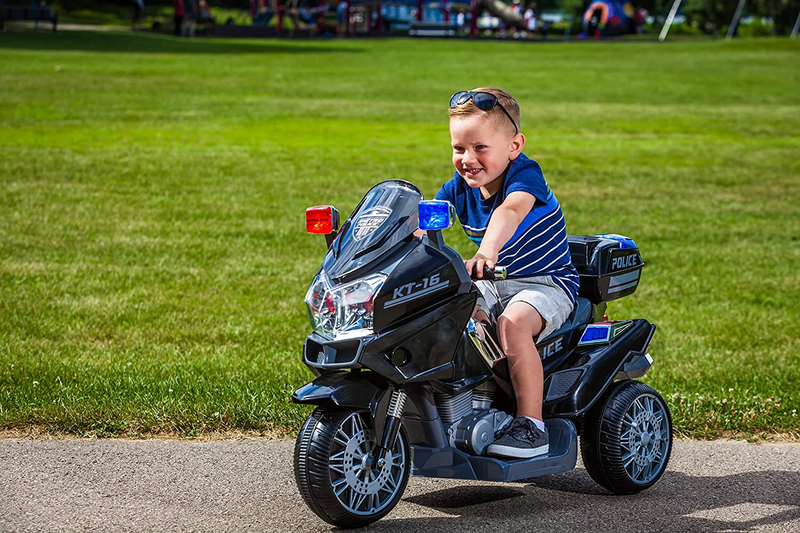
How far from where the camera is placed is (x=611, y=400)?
172 inches

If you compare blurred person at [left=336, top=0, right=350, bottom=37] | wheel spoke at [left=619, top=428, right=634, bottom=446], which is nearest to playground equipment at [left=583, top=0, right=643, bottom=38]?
blurred person at [left=336, top=0, right=350, bottom=37]

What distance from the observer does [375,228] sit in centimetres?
371

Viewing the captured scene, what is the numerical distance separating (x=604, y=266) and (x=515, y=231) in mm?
612

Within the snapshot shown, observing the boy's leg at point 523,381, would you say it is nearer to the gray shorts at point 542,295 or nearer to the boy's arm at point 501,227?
the gray shorts at point 542,295

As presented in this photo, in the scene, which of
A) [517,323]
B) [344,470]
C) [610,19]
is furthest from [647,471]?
[610,19]

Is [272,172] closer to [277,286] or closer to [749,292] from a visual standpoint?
[277,286]

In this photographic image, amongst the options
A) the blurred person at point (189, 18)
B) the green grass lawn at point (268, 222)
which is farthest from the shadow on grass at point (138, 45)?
the green grass lawn at point (268, 222)

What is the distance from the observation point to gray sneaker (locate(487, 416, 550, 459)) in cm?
396

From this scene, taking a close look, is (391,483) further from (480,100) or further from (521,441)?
(480,100)

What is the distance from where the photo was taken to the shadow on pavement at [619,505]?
3.97 meters

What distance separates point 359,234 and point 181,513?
1308 millimetres

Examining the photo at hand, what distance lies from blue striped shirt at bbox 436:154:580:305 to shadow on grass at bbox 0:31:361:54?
121 ft

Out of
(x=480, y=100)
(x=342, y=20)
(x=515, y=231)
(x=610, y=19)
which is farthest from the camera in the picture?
(x=610, y=19)

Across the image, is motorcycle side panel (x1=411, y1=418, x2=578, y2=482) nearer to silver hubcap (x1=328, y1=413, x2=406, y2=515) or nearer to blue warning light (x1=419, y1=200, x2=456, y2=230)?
silver hubcap (x1=328, y1=413, x2=406, y2=515)
